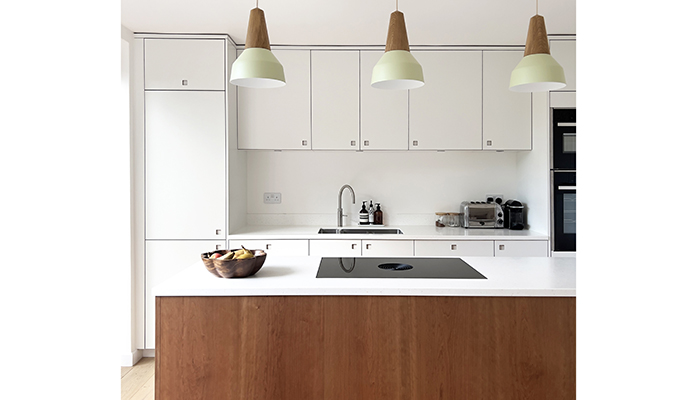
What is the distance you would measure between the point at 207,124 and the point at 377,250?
1575mm

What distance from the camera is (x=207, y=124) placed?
121 inches

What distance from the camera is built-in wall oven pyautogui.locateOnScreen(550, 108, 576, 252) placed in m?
3.12

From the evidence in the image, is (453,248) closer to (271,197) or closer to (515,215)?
(515,215)

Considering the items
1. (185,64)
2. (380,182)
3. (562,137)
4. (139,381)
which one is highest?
(185,64)

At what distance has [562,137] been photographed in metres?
3.13

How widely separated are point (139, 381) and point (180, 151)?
5.24 ft

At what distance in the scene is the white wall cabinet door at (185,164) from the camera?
3.06 metres

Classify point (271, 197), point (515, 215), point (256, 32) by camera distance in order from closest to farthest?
point (256, 32), point (515, 215), point (271, 197)

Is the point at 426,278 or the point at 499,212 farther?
the point at 499,212
